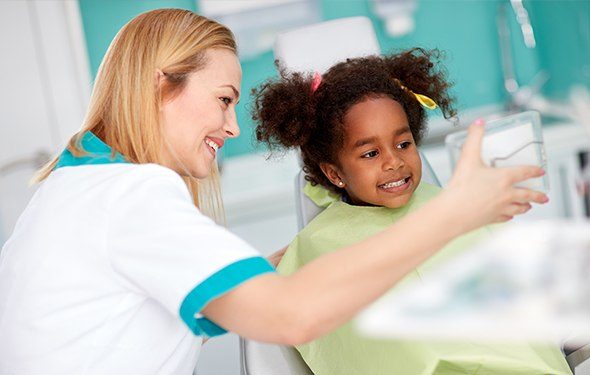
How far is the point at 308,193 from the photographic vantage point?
5.90 feet

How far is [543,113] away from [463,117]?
310 millimetres

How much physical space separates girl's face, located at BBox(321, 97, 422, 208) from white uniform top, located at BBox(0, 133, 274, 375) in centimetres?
59

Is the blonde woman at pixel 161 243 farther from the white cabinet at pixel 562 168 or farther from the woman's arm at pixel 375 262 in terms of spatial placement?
the white cabinet at pixel 562 168

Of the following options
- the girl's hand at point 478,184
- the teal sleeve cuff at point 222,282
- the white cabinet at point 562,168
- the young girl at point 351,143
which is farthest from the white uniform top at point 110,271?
the white cabinet at point 562,168

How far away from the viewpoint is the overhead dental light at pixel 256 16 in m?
3.15

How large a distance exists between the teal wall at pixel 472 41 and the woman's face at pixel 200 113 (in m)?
1.93

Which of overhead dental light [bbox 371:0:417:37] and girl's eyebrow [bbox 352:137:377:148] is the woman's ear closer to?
girl's eyebrow [bbox 352:137:377:148]

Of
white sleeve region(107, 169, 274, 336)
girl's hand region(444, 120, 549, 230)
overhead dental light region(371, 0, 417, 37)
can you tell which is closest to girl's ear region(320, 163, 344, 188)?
white sleeve region(107, 169, 274, 336)

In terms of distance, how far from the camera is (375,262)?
89 cm

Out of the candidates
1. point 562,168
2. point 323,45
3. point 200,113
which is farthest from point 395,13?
point 200,113

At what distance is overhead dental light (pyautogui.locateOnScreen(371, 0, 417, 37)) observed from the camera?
3268 millimetres

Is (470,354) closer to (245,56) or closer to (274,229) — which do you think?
(274,229)

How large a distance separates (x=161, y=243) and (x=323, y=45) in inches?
38.8

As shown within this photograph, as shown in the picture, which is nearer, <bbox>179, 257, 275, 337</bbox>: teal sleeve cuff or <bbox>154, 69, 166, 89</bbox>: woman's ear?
<bbox>179, 257, 275, 337</bbox>: teal sleeve cuff
